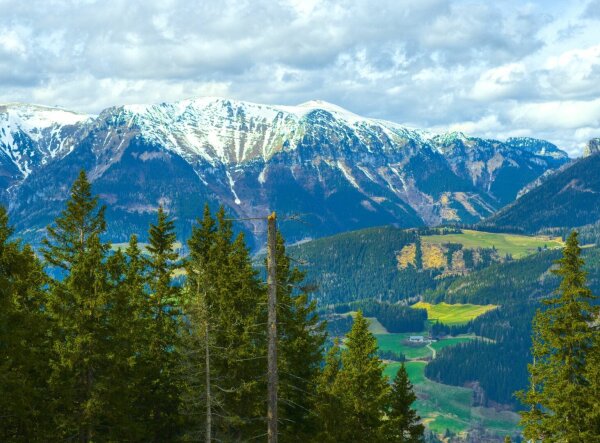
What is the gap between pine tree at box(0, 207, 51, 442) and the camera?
30.6m

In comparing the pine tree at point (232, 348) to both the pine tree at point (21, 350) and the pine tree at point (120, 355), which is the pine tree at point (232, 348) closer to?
the pine tree at point (120, 355)

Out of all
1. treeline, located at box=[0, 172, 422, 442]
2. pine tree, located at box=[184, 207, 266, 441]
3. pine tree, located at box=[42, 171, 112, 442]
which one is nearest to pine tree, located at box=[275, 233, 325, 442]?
treeline, located at box=[0, 172, 422, 442]

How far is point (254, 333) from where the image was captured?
1703 inches

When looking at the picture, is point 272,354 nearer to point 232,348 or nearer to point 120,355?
point 120,355

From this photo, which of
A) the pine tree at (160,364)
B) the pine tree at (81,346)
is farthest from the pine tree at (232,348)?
the pine tree at (81,346)

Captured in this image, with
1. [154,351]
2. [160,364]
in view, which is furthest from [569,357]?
[154,351]

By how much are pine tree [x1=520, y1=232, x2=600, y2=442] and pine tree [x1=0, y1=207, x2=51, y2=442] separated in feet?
98.1

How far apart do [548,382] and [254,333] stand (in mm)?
18912

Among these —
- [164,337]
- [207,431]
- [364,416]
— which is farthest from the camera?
[364,416]

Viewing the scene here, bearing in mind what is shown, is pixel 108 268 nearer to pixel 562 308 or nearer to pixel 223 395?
pixel 223 395

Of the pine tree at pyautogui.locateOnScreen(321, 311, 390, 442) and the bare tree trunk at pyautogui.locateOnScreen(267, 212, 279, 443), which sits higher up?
the bare tree trunk at pyautogui.locateOnScreen(267, 212, 279, 443)

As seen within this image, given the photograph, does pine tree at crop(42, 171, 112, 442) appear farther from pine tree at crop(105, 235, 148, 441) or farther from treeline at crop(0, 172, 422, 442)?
pine tree at crop(105, 235, 148, 441)

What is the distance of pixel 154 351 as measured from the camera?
1842 inches

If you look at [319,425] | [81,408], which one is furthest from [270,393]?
[319,425]
